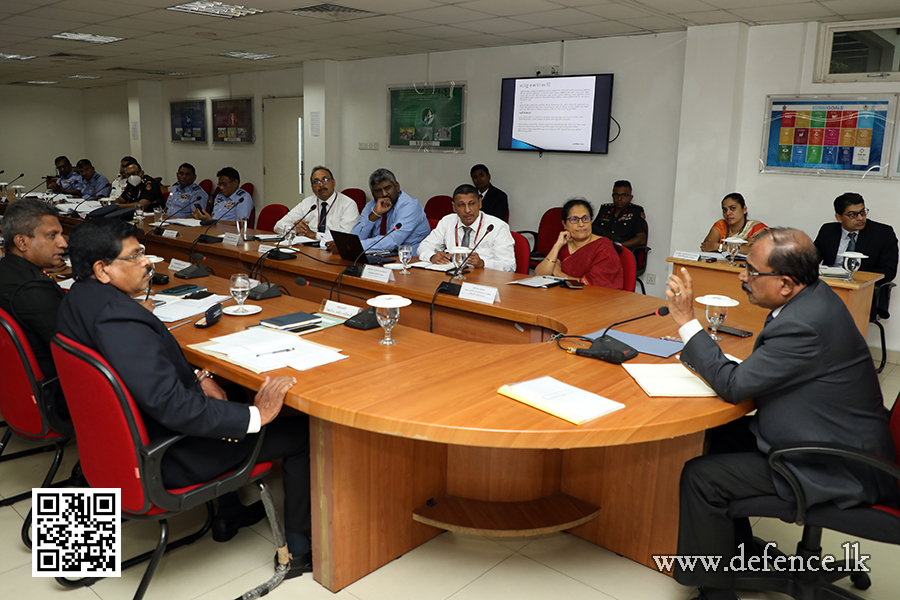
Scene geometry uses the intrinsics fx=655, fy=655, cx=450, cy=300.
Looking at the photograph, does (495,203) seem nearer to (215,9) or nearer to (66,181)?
(215,9)

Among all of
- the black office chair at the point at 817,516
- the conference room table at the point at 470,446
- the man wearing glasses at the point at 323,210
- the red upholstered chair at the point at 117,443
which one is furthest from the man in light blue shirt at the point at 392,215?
the black office chair at the point at 817,516

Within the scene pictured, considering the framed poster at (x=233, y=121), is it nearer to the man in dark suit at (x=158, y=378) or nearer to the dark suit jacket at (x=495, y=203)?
the dark suit jacket at (x=495, y=203)

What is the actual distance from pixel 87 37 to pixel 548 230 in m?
5.31

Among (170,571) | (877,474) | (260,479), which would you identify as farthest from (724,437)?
(170,571)

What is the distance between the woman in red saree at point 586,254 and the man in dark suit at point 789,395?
1.66 m

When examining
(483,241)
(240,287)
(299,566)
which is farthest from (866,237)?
(299,566)

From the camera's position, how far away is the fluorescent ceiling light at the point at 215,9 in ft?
17.2

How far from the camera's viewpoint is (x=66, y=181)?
10.2m

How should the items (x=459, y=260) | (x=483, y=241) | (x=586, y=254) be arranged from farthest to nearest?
1. (x=483, y=241)
2. (x=459, y=260)
3. (x=586, y=254)

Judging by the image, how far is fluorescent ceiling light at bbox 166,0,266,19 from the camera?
5234mm

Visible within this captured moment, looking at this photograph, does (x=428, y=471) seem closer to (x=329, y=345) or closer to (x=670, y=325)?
(x=329, y=345)

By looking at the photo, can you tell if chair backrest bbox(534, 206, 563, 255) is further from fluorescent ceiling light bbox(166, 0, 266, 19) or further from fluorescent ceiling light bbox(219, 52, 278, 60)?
fluorescent ceiling light bbox(219, 52, 278, 60)

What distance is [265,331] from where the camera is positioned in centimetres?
237

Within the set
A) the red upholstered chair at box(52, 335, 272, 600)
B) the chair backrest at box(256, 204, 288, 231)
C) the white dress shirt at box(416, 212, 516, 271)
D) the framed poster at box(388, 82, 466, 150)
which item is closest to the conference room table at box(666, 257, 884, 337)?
the white dress shirt at box(416, 212, 516, 271)
